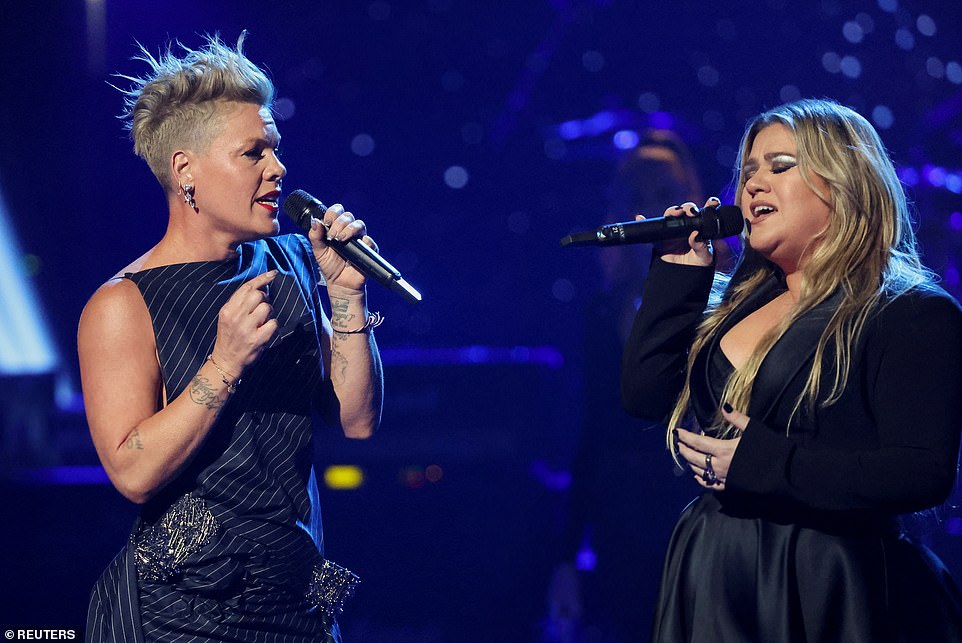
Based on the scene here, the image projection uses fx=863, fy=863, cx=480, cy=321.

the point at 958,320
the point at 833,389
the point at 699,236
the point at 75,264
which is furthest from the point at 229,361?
the point at 75,264

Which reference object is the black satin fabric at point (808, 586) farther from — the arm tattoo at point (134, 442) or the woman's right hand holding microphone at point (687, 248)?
the arm tattoo at point (134, 442)

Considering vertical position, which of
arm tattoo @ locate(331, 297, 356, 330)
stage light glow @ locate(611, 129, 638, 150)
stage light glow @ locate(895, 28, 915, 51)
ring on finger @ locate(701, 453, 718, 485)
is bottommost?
ring on finger @ locate(701, 453, 718, 485)

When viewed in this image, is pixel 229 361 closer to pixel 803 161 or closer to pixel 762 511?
pixel 762 511

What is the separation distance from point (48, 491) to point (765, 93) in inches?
162

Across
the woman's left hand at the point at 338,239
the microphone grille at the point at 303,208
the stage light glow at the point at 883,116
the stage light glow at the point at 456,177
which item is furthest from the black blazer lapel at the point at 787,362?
the stage light glow at the point at 883,116

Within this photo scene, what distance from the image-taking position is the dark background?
3.62 meters

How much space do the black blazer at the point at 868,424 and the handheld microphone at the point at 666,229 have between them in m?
0.23

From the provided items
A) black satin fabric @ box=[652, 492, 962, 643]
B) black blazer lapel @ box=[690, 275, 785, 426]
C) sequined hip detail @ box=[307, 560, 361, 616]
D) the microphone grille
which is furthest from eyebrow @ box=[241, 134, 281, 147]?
black satin fabric @ box=[652, 492, 962, 643]

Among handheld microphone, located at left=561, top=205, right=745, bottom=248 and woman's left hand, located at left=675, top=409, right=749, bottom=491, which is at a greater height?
handheld microphone, located at left=561, top=205, right=745, bottom=248

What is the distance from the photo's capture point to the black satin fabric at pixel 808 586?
1444 mm

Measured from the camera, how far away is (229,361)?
1638 millimetres

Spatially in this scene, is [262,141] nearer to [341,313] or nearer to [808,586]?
[341,313]

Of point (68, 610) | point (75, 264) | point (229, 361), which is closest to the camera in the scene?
point (229, 361)

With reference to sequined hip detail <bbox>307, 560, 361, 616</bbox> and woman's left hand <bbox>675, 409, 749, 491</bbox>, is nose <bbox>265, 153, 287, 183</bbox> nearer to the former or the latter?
sequined hip detail <bbox>307, 560, 361, 616</bbox>
